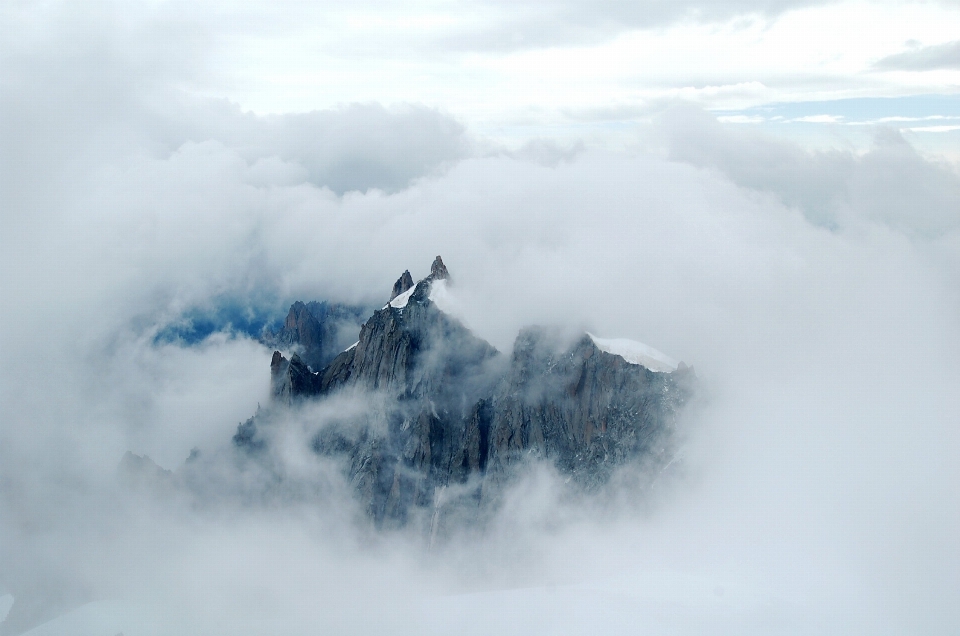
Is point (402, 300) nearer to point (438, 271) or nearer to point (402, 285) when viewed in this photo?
point (402, 285)

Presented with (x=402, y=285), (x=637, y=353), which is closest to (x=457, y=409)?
(x=402, y=285)

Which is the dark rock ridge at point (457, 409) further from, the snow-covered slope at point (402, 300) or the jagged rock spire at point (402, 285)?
the jagged rock spire at point (402, 285)

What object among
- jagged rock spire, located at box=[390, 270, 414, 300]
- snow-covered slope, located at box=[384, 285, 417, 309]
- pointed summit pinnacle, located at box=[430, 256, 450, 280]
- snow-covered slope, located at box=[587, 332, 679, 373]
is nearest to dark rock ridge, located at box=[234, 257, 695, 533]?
pointed summit pinnacle, located at box=[430, 256, 450, 280]

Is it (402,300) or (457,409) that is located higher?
(402,300)

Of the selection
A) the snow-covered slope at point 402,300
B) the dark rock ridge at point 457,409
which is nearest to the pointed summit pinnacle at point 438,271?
the dark rock ridge at point 457,409

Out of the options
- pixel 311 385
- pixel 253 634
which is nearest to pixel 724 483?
pixel 253 634
